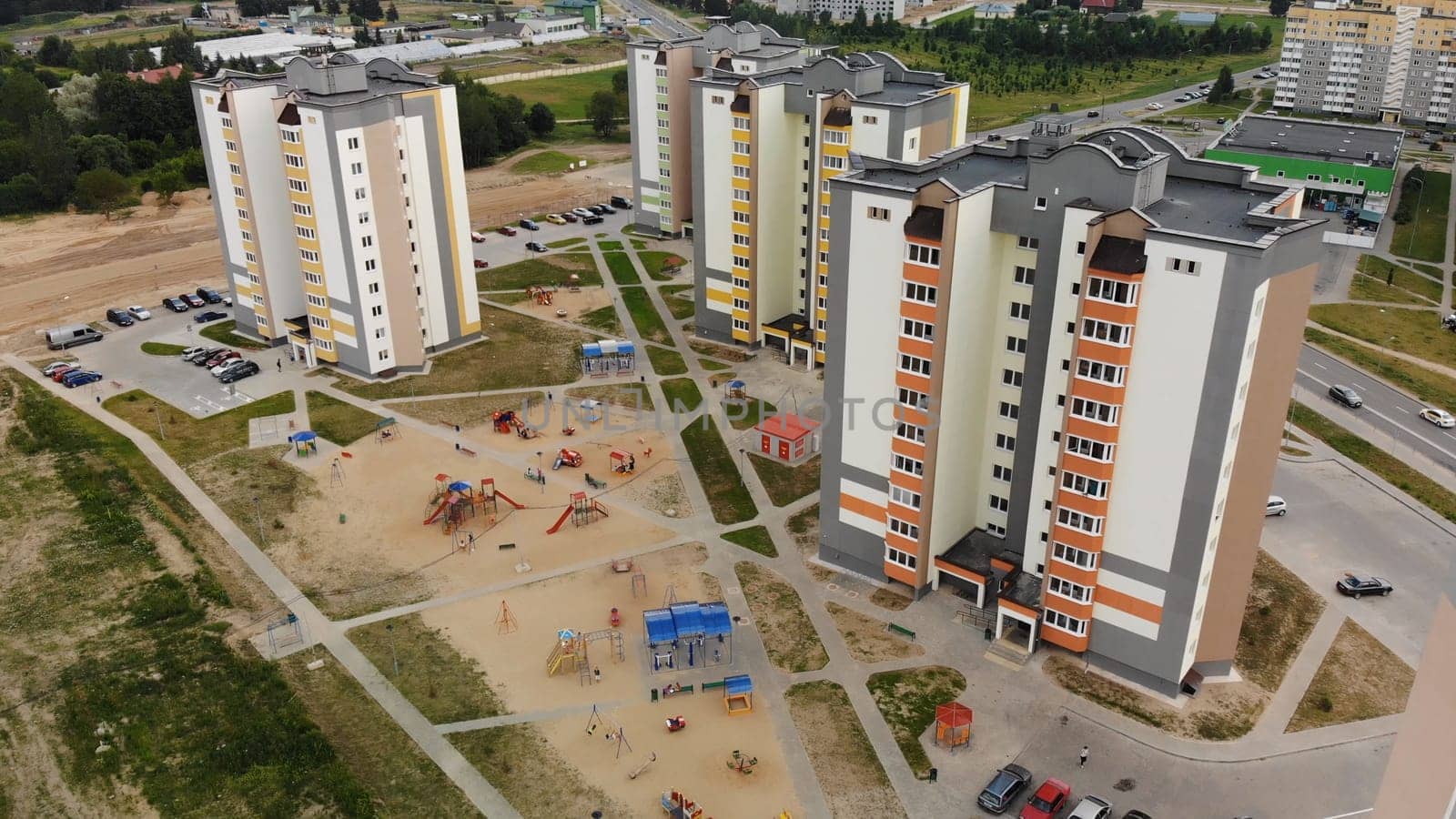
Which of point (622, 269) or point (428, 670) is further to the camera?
point (622, 269)

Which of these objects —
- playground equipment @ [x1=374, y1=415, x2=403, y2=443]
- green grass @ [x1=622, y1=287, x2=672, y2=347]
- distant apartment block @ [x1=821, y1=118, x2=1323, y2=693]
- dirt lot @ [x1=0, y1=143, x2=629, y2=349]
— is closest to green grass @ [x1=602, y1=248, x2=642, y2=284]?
green grass @ [x1=622, y1=287, x2=672, y2=347]

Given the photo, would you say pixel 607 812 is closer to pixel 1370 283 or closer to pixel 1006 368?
pixel 1006 368

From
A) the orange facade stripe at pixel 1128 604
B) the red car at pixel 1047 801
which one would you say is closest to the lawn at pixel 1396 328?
the orange facade stripe at pixel 1128 604

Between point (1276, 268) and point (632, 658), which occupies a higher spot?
point (1276, 268)

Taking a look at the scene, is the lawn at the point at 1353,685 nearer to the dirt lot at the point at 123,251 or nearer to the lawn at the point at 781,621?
the lawn at the point at 781,621

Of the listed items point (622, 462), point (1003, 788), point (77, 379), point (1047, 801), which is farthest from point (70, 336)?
point (1047, 801)

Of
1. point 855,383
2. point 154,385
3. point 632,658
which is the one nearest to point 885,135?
point 855,383

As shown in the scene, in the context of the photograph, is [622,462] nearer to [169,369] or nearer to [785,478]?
[785,478]
